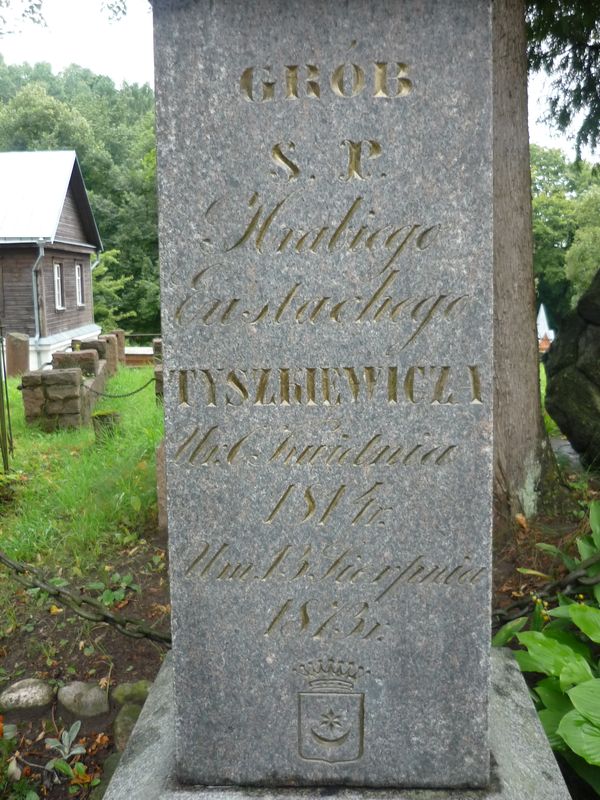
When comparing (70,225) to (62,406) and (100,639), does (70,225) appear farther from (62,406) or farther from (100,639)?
(100,639)

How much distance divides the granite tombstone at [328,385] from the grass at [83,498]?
Answer: 2880 mm

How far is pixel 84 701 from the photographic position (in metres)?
3.48

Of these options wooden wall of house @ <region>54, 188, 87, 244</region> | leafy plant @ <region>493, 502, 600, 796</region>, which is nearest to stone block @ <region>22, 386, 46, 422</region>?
leafy plant @ <region>493, 502, 600, 796</region>

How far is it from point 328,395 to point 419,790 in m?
1.21

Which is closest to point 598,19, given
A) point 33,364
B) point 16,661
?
point 16,661

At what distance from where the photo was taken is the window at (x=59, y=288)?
21.9 metres

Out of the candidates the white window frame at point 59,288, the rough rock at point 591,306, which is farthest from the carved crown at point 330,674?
the white window frame at point 59,288

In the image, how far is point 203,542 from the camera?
7.07 ft

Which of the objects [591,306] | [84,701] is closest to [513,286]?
[591,306]

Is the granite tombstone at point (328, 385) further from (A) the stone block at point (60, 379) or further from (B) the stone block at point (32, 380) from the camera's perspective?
(B) the stone block at point (32, 380)

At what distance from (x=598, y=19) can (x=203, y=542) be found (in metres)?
5.53

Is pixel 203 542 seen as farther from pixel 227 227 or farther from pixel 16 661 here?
pixel 16 661

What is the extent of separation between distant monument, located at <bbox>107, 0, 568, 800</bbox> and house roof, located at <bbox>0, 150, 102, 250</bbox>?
60.4ft

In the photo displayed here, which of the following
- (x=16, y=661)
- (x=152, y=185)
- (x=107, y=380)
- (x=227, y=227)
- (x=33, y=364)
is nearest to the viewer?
(x=227, y=227)
